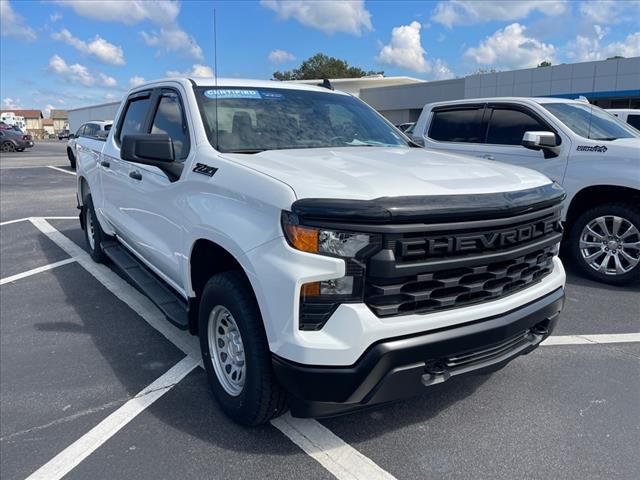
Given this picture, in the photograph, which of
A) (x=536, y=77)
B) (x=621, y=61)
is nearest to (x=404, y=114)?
(x=536, y=77)

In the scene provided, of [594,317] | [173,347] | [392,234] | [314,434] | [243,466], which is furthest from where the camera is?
[594,317]

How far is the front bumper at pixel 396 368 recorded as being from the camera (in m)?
2.25

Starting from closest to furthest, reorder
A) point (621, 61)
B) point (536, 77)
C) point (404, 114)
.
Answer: point (621, 61)
point (536, 77)
point (404, 114)

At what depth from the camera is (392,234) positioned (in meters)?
2.22

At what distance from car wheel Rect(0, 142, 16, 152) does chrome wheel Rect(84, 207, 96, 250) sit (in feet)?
109

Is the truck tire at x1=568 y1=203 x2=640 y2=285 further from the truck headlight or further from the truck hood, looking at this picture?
the truck headlight

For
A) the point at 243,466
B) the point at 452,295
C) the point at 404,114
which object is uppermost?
the point at 404,114

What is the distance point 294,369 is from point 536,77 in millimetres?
36007

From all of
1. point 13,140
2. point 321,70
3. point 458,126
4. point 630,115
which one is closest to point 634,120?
point 630,115

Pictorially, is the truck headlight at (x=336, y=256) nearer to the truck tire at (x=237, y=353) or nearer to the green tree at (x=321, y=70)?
the truck tire at (x=237, y=353)

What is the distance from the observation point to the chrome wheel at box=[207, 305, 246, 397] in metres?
2.86

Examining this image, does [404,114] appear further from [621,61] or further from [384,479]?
[384,479]

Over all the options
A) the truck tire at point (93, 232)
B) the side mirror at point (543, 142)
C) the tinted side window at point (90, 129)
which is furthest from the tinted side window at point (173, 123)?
the tinted side window at point (90, 129)

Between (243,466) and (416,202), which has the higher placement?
(416,202)
